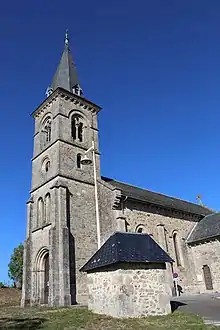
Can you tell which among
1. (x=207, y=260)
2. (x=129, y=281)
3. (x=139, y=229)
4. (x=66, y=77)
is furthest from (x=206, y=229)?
(x=66, y=77)

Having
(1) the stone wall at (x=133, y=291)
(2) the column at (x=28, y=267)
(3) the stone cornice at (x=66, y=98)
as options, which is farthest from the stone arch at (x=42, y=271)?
(3) the stone cornice at (x=66, y=98)

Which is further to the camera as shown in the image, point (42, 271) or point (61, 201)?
point (42, 271)

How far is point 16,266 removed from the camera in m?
46.5

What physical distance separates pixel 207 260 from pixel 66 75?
21.7 m

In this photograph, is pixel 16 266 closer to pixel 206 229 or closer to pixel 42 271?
pixel 42 271

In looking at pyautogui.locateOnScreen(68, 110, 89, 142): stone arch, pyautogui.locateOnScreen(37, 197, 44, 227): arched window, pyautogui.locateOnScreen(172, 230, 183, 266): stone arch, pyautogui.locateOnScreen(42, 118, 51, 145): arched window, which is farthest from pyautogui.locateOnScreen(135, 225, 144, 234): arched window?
pyautogui.locateOnScreen(42, 118, 51, 145): arched window

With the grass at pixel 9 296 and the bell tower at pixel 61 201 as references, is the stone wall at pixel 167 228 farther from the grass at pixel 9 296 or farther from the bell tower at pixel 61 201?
the grass at pixel 9 296

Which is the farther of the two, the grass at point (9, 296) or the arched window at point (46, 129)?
the grass at point (9, 296)

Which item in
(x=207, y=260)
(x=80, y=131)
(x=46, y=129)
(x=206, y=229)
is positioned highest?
(x=46, y=129)

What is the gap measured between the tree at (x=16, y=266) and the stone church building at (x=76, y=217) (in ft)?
85.9

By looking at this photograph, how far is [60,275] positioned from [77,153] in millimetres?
10108

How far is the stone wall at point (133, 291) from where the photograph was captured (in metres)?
11.4

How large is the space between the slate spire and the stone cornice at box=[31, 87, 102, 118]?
128cm

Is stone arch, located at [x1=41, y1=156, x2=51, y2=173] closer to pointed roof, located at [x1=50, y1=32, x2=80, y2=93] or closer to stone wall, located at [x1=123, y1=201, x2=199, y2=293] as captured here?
pointed roof, located at [x1=50, y1=32, x2=80, y2=93]
